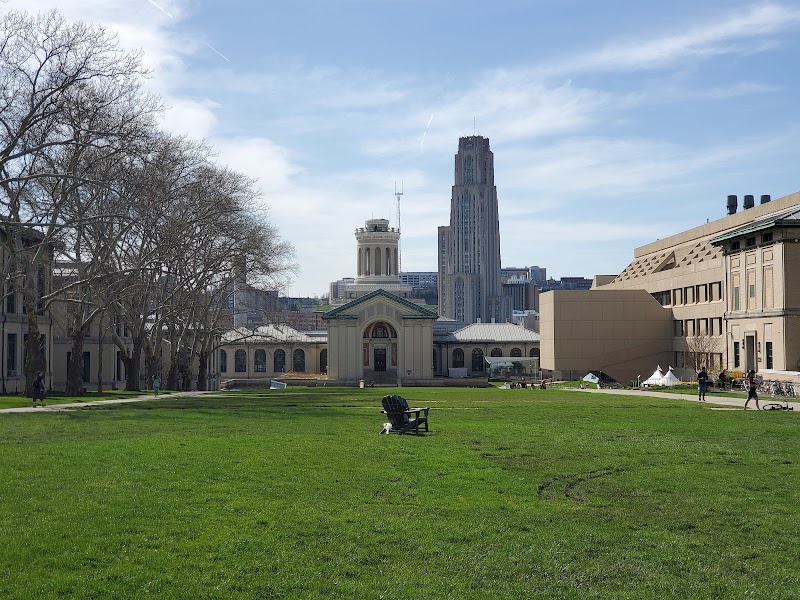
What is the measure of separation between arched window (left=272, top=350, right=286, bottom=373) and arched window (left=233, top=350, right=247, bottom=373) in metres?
3.49

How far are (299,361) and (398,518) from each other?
326ft

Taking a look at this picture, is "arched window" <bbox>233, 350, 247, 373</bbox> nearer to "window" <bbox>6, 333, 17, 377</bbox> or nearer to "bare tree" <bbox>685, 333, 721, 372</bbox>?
"window" <bbox>6, 333, 17, 377</bbox>

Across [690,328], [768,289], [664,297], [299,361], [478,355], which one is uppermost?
[664,297]

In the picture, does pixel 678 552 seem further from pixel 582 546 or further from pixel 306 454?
pixel 306 454

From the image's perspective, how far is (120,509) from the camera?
39.8ft

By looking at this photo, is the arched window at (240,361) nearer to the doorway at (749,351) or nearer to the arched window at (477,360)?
the arched window at (477,360)

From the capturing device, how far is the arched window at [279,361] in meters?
109

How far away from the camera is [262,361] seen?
108688mm

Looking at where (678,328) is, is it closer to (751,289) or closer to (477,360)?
(751,289)

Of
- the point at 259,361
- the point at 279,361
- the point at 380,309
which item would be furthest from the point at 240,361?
the point at 380,309

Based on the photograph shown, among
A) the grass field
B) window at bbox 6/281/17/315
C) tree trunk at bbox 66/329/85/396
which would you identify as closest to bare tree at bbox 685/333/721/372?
tree trunk at bbox 66/329/85/396

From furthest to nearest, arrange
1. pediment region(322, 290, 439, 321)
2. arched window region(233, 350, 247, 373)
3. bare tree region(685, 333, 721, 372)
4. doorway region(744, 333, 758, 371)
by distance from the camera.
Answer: arched window region(233, 350, 247, 373)
pediment region(322, 290, 439, 321)
bare tree region(685, 333, 721, 372)
doorway region(744, 333, 758, 371)

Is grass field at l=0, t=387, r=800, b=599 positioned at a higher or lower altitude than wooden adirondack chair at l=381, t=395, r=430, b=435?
lower

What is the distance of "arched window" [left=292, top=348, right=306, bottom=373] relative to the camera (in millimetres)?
109938
